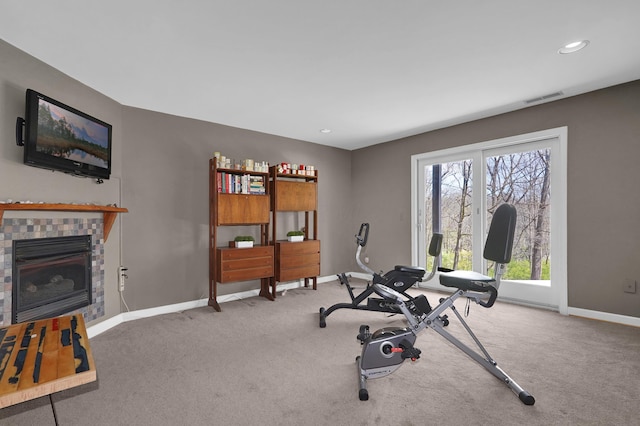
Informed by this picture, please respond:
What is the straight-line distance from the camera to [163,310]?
365cm

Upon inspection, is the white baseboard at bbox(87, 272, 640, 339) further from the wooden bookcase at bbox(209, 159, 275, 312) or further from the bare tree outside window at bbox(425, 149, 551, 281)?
the bare tree outside window at bbox(425, 149, 551, 281)

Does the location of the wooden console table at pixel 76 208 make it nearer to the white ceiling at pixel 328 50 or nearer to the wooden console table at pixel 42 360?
the wooden console table at pixel 42 360

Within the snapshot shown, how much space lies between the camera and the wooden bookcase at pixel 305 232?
173 inches

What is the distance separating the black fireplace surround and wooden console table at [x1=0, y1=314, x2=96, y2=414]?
3.14ft

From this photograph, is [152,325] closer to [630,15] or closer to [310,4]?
[310,4]

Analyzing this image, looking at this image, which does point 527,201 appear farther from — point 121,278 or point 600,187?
point 121,278

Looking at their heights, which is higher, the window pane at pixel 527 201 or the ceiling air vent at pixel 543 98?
the ceiling air vent at pixel 543 98

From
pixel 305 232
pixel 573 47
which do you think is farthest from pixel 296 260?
pixel 573 47

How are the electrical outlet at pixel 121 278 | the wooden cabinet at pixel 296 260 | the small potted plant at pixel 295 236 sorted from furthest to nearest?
the small potted plant at pixel 295 236 → the wooden cabinet at pixel 296 260 → the electrical outlet at pixel 121 278

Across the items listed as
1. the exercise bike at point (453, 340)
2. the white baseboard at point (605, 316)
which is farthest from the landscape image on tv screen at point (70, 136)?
the white baseboard at point (605, 316)

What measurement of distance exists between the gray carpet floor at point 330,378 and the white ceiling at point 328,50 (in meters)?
2.41

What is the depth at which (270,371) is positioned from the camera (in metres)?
2.23

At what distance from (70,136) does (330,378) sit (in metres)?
2.96

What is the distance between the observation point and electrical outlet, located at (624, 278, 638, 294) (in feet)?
10.0
